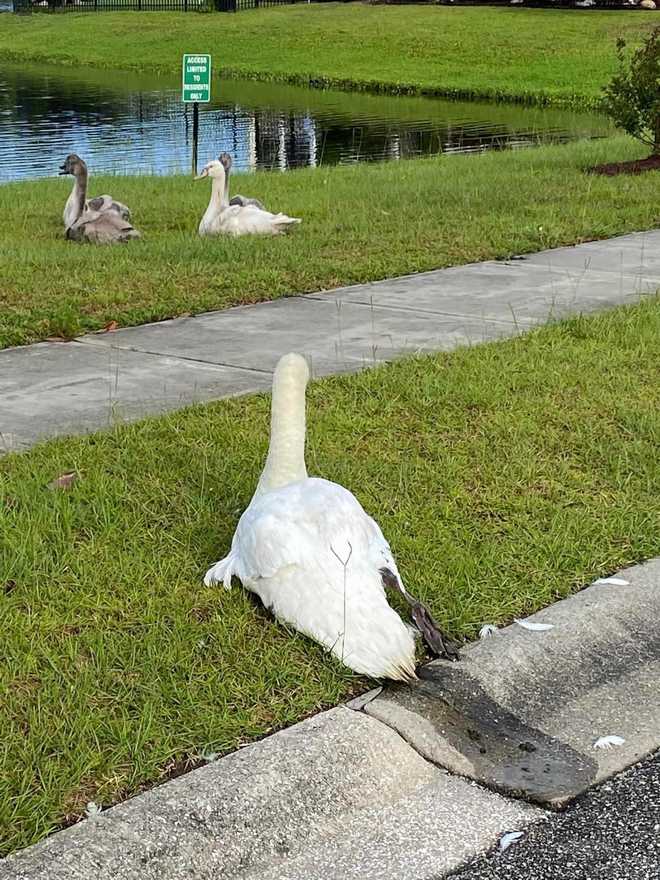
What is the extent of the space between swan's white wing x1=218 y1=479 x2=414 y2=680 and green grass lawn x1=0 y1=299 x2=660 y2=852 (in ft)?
0.28

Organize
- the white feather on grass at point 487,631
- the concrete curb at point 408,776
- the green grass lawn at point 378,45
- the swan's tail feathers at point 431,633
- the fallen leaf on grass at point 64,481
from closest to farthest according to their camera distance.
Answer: the concrete curb at point 408,776, the swan's tail feathers at point 431,633, the white feather on grass at point 487,631, the fallen leaf on grass at point 64,481, the green grass lawn at point 378,45

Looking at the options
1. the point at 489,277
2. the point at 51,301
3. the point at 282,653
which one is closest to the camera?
the point at 282,653

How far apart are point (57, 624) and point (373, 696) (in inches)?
36.4

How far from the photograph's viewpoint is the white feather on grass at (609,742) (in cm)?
329

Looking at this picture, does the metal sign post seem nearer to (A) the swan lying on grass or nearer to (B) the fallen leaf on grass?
(A) the swan lying on grass

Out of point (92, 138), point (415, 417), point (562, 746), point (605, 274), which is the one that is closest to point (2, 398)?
point (415, 417)

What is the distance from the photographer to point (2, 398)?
588cm

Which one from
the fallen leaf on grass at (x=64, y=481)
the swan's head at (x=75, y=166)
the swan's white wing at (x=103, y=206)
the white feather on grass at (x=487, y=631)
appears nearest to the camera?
the white feather on grass at (x=487, y=631)

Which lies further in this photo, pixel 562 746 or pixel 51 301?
pixel 51 301

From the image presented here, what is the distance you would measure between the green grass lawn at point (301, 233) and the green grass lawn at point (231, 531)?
89.1 inches

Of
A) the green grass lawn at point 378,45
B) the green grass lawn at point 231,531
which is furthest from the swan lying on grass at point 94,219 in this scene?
the green grass lawn at point 378,45

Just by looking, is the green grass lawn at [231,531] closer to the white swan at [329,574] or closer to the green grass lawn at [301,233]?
the white swan at [329,574]

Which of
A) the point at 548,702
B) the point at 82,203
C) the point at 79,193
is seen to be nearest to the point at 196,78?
the point at 82,203

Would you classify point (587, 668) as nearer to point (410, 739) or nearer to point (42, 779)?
point (410, 739)
